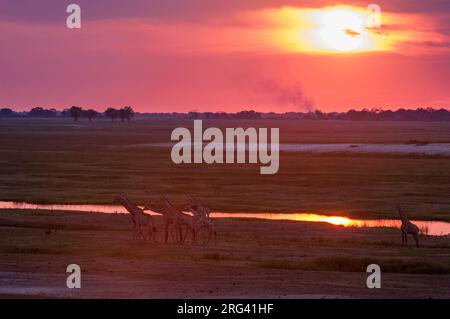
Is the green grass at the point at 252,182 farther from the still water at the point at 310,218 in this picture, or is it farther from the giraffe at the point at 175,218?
the giraffe at the point at 175,218

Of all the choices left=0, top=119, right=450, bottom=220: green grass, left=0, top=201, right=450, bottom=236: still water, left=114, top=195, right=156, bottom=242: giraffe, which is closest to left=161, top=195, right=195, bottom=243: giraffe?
left=114, top=195, right=156, bottom=242: giraffe

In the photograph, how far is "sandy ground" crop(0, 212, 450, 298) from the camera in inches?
915

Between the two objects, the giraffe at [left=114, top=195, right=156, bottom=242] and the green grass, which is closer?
the giraffe at [left=114, top=195, right=156, bottom=242]

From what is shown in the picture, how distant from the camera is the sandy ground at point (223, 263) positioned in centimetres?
2323

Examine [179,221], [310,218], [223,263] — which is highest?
[310,218]

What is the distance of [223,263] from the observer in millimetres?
27469

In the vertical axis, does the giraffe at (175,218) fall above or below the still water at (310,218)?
below

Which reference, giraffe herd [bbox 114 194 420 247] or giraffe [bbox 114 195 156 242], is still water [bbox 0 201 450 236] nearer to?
giraffe herd [bbox 114 194 420 247]

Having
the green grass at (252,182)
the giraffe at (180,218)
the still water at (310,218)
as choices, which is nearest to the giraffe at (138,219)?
the giraffe at (180,218)

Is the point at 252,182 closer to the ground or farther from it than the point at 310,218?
farther from it

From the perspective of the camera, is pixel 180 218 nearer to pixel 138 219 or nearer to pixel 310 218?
pixel 138 219

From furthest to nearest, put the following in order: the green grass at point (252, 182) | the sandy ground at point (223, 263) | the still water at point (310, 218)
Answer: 1. the green grass at point (252, 182)
2. the still water at point (310, 218)
3. the sandy ground at point (223, 263)

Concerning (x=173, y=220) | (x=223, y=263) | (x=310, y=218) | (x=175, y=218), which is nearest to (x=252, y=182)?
(x=310, y=218)

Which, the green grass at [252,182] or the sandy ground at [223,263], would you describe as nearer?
the sandy ground at [223,263]
